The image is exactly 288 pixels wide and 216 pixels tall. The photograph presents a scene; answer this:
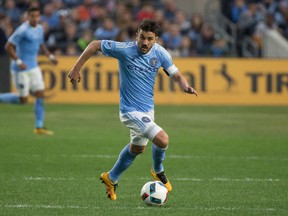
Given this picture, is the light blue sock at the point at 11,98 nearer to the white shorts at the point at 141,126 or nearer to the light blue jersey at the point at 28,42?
the light blue jersey at the point at 28,42

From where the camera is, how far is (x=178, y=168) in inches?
500

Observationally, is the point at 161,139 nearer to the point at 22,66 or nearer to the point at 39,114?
the point at 22,66

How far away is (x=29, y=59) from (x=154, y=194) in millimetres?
8790

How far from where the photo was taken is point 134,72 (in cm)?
991

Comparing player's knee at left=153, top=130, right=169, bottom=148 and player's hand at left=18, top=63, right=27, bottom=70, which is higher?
player's knee at left=153, top=130, right=169, bottom=148

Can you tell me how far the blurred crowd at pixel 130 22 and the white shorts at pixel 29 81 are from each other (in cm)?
652

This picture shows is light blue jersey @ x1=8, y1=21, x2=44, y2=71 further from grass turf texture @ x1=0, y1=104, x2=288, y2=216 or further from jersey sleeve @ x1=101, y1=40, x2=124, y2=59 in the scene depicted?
jersey sleeve @ x1=101, y1=40, x2=124, y2=59

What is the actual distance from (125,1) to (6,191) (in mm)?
19716

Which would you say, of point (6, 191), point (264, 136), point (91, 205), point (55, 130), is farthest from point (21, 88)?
point (91, 205)

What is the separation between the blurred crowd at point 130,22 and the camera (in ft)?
84.7

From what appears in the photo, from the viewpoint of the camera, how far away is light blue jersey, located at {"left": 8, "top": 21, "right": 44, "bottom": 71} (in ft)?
55.8

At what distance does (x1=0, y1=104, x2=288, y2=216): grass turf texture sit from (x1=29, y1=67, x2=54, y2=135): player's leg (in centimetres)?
39

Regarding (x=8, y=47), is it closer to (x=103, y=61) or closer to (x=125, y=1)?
(x=103, y=61)

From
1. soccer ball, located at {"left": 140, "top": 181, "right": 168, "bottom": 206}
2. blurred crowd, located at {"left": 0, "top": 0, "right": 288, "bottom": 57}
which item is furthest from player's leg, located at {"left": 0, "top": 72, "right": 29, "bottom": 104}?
soccer ball, located at {"left": 140, "top": 181, "right": 168, "bottom": 206}
